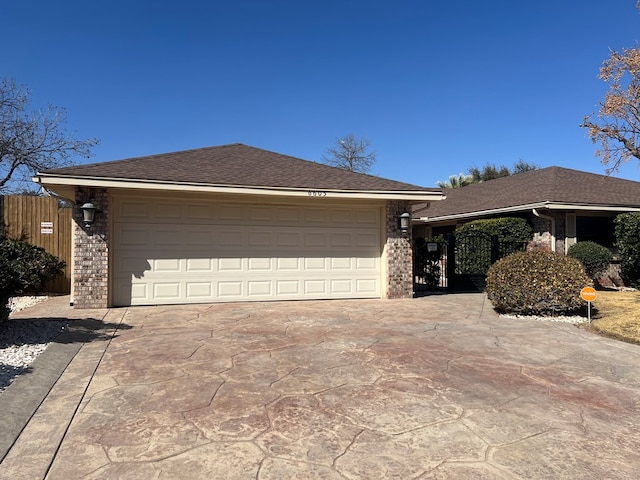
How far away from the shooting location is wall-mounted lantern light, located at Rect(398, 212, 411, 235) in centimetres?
1020

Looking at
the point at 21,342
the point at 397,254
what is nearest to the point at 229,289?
the point at 397,254

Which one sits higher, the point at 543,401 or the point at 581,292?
the point at 581,292

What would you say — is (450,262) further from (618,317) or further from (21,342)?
(21,342)

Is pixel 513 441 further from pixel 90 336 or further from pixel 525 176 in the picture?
pixel 525 176

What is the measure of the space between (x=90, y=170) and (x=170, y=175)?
151 centimetres

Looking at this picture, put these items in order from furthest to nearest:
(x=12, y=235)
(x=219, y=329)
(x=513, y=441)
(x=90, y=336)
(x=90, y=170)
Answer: (x=12, y=235) < (x=90, y=170) < (x=219, y=329) < (x=90, y=336) < (x=513, y=441)

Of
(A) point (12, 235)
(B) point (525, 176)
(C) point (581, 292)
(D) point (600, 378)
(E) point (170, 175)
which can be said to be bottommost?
(D) point (600, 378)

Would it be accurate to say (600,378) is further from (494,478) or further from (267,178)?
(267,178)

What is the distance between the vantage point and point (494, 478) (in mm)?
2465

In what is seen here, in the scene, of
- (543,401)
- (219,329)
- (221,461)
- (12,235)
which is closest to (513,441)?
(543,401)

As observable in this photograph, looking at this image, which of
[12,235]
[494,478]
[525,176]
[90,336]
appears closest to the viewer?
[494,478]

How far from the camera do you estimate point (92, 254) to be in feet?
27.4

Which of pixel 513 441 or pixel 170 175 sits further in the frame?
pixel 170 175

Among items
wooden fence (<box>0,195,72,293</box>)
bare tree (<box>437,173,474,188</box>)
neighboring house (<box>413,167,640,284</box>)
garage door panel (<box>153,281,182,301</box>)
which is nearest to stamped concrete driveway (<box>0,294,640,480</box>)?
garage door panel (<box>153,281,182,301</box>)
